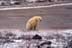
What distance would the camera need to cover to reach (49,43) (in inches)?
52.6

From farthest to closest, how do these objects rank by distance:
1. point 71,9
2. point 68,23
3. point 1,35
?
point 71,9 → point 68,23 → point 1,35

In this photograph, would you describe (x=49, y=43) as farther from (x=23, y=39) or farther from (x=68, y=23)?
(x=68, y=23)

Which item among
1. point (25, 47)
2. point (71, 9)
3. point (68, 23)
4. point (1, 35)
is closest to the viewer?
point (25, 47)

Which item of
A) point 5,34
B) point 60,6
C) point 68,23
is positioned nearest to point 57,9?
point 60,6

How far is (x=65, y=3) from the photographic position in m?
3.71

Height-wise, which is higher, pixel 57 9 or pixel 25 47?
pixel 25 47

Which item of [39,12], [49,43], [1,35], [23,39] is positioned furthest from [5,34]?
[39,12]

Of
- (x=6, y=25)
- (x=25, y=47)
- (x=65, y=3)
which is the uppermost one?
(x=25, y=47)

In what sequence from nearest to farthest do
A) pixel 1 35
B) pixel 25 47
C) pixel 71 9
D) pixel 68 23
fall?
1. pixel 25 47
2. pixel 1 35
3. pixel 68 23
4. pixel 71 9

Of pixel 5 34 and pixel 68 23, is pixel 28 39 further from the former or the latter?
pixel 68 23

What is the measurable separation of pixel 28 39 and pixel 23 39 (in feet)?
0.10

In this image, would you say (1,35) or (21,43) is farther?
(1,35)

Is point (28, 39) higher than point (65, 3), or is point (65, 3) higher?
point (28, 39)

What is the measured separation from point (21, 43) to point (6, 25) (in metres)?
2.08
